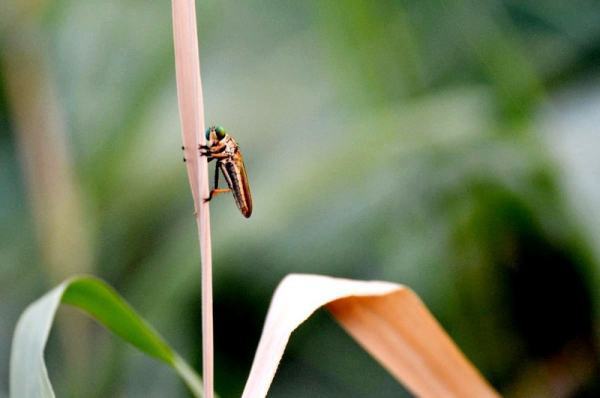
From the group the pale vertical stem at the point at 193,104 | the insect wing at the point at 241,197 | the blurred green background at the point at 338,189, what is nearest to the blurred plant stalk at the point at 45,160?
the blurred green background at the point at 338,189

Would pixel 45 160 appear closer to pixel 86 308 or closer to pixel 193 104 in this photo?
pixel 86 308

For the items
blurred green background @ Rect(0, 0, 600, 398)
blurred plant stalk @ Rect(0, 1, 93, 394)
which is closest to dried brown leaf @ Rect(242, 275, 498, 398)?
blurred green background @ Rect(0, 0, 600, 398)

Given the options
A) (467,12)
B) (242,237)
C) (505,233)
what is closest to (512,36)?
(467,12)

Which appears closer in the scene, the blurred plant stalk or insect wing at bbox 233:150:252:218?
insect wing at bbox 233:150:252:218

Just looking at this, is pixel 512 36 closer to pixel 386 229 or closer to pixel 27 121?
pixel 386 229

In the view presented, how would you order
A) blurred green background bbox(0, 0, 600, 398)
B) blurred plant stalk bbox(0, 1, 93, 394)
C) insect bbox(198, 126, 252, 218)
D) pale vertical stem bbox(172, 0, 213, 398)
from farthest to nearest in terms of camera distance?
1. blurred plant stalk bbox(0, 1, 93, 394)
2. blurred green background bbox(0, 0, 600, 398)
3. insect bbox(198, 126, 252, 218)
4. pale vertical stem bbox(172, 0, 213, 398)

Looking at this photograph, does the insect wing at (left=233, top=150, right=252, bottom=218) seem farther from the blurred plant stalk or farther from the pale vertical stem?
the blurred plant stalk
